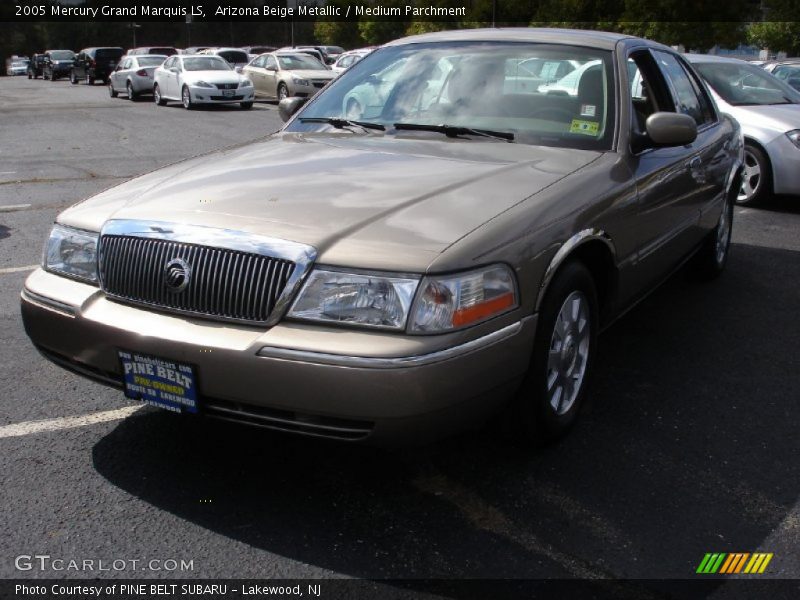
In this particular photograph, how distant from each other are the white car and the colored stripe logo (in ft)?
66.9

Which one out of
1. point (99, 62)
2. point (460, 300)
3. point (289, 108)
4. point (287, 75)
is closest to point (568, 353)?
point (460, 300)

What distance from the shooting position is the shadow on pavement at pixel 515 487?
2848 mm

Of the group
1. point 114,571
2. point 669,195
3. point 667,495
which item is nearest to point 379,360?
point 114,571

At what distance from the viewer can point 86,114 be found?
68.3 feet

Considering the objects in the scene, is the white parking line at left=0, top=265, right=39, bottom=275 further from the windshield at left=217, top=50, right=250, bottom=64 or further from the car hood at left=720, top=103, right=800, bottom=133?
the windshield at left=217, top=50, right=250, bottom=64

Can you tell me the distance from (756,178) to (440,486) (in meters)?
7.01

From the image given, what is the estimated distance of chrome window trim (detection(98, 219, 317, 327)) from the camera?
2.84 metres

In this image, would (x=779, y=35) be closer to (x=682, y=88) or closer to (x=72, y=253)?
(x=682, y=88)

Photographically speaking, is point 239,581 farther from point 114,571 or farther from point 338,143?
point 338,143

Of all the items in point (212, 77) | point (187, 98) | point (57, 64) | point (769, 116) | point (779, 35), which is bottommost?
point (57, 64)

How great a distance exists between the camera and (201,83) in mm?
21656

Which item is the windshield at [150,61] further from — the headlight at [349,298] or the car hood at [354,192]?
the headlight at [349,298]

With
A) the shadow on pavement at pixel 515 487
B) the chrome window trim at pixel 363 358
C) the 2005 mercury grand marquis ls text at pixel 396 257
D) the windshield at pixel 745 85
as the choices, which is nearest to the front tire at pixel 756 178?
the windshield at pixel 745 85

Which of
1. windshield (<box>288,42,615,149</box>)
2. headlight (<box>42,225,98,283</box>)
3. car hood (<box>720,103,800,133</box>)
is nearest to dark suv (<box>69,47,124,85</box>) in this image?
car hood (<box>720,103,800,133</box>)
